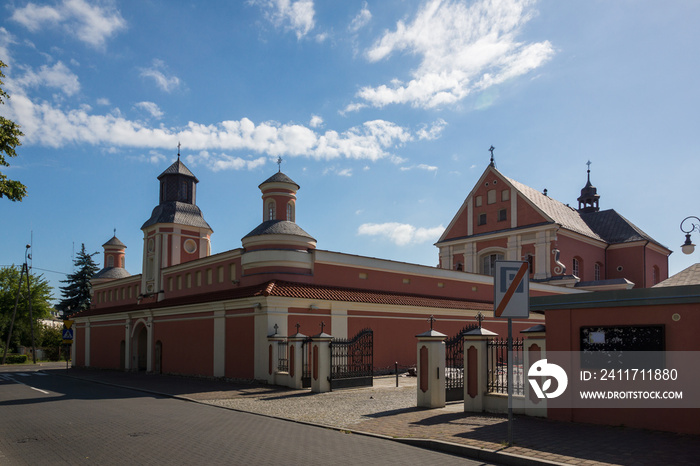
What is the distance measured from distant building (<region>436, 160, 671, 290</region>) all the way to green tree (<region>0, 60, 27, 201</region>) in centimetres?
3585

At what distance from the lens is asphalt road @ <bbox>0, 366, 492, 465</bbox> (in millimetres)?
8805

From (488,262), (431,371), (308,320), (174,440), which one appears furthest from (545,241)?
(174,440)

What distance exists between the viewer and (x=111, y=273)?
153 feet

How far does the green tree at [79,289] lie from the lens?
61719 mm

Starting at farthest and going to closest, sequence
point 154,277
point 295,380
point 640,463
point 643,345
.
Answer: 1. point 154,277
2. point 295,380
3. point 643,345
4. point 640,463

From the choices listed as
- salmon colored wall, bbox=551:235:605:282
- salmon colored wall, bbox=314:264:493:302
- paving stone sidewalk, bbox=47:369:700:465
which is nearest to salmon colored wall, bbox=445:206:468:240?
salmon colored wall, bbox=551:235:605:282

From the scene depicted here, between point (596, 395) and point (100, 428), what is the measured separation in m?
10.2

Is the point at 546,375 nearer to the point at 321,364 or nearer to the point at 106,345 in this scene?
the point at 321,364

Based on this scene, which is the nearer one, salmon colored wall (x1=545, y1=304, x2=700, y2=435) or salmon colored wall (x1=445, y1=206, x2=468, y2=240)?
salmon colored wall (x1=545, y1=304, x2=700, y2=435)

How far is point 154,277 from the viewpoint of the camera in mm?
34969

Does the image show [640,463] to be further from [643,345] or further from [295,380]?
[295,380]

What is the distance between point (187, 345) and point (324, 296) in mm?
8214

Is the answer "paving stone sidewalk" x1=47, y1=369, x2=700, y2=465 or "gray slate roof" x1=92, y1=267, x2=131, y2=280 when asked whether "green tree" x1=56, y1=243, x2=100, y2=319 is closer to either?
"gray slate roof" x1=92, y1=267, x2=131, y2=280

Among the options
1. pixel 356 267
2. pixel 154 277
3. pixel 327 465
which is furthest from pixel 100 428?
pixel 154 277
